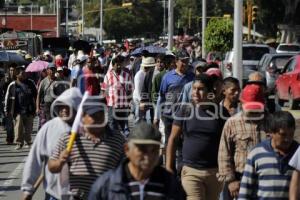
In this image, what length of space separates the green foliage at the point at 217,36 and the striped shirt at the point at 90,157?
33.5 meters

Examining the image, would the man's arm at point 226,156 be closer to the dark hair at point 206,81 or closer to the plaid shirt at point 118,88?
the dark hair at point 206,81

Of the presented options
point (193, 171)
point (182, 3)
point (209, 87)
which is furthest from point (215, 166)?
point (182, 3)

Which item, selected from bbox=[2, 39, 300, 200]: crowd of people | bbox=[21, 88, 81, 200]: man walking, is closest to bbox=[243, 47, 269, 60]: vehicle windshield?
bbox=[2, 39, 300, 200]: crowd of people

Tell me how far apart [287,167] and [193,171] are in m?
2.03

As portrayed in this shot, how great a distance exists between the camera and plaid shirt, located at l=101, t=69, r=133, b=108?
16.3m

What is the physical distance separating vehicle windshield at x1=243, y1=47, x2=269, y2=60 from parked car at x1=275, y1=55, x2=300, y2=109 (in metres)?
9.11

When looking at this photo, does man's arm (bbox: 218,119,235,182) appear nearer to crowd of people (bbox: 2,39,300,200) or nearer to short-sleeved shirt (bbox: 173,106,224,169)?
A: crowd of people (bbox: 2,39,300,200)

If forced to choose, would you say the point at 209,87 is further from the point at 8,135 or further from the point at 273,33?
the point at 273,33

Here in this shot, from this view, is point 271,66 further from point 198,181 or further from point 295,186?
point 295,186

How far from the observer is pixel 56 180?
7168 mm

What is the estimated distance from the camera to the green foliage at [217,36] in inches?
1583

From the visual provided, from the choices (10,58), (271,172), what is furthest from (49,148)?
(10,58)

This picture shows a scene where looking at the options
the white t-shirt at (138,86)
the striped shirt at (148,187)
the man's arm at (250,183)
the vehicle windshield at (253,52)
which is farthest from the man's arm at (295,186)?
the vehicle windshield at (253,52)

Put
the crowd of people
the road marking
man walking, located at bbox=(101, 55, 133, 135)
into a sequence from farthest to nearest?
man walking, located at bbox=(101, 55, 133, 135) → the road marking → the crowd of people
